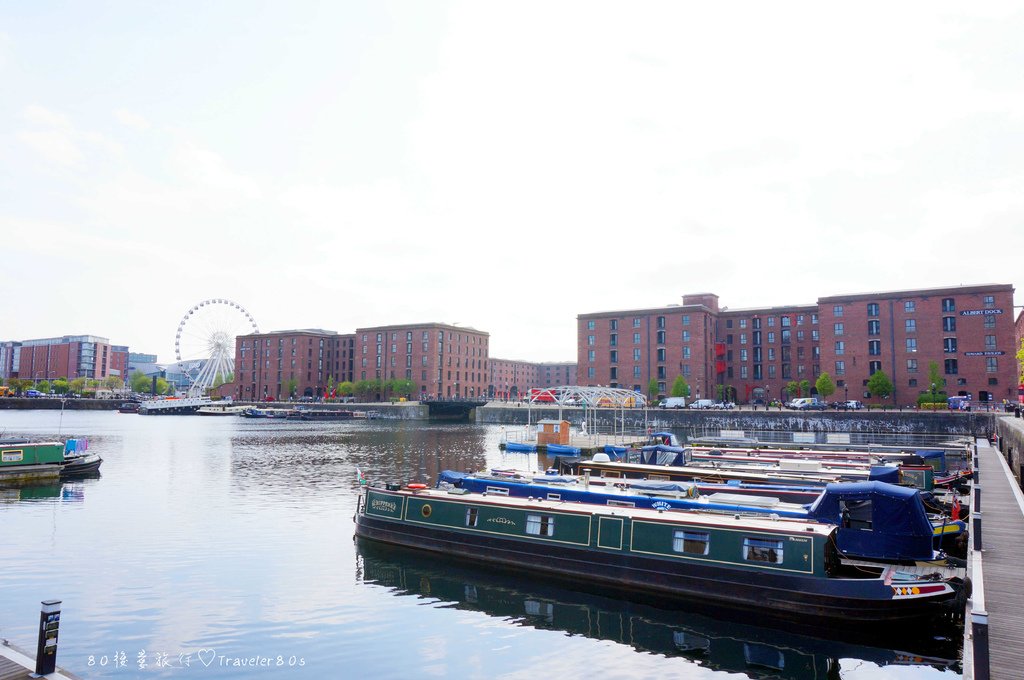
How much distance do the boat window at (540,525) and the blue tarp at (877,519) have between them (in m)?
8.95

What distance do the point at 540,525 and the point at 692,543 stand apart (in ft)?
19.0

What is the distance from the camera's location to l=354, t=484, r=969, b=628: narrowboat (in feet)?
60.6

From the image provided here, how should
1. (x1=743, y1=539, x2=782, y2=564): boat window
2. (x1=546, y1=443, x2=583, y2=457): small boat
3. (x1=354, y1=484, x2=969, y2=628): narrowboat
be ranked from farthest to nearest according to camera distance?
(x1=546, y1=443, x2=583, y2=457): small boat, (x1=743, y1=539, x2=782, y2=564): boat window, (x1=354, y1=484, x2=969, y2=628): narrowboat

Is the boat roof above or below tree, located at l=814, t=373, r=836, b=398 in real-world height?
below

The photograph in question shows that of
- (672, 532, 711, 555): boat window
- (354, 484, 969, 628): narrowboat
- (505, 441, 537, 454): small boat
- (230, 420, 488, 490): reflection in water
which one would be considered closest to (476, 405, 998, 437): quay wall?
(505, 441, 537, 454): small boat

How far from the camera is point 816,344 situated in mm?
116875

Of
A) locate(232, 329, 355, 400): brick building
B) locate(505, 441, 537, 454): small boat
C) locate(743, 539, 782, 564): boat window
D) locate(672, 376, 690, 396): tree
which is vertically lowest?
locate(505, 441, 537, 454): small boat

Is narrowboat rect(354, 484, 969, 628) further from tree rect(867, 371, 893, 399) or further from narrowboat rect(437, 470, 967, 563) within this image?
tree rect(867, 371, 893, 399)

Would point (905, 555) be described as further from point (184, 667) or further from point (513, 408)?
point (513, 408)

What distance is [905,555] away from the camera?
20188mm

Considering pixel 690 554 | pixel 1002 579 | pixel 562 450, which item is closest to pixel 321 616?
pixel 690 554

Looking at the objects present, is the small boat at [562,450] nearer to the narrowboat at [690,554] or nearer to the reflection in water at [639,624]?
the narrowboat at [690,554]

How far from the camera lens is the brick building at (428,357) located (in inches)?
6358

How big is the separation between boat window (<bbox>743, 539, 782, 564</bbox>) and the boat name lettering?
14.8 meters
